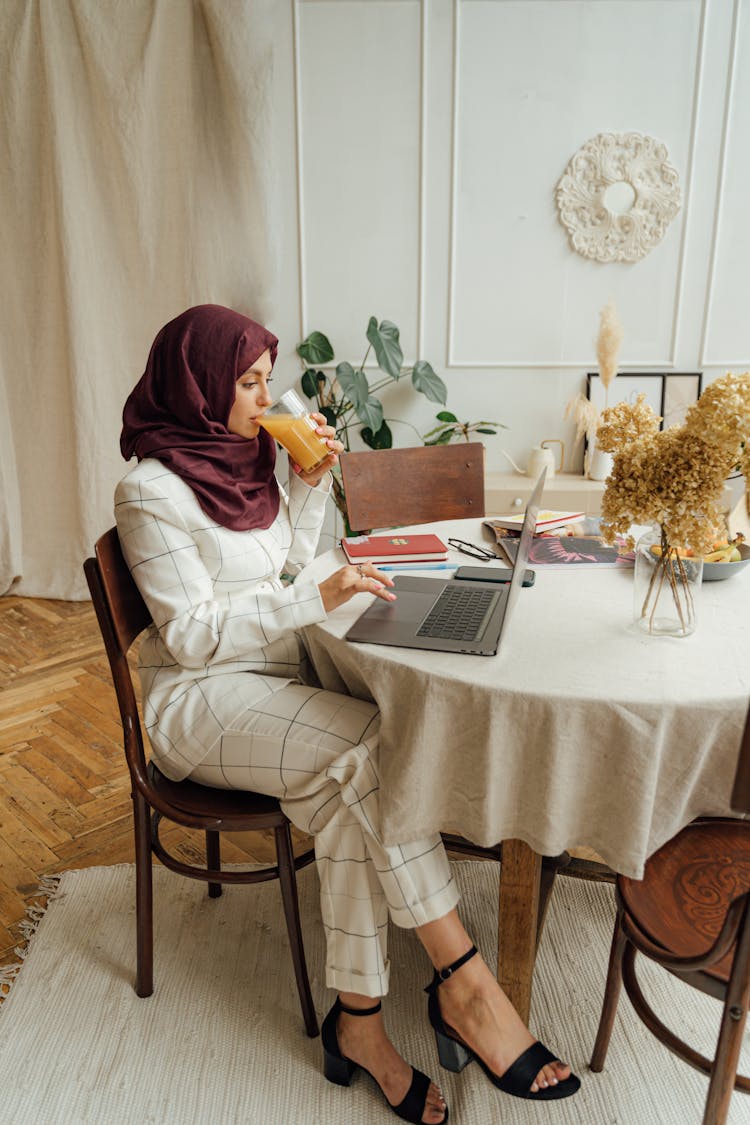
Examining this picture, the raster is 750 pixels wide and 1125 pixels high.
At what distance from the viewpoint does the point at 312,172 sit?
A: 134 inches

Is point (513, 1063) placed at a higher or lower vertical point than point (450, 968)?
lower

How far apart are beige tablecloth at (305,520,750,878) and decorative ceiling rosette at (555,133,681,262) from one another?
2577mm

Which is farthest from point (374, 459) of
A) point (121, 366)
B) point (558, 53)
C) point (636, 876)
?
point (558, 53)

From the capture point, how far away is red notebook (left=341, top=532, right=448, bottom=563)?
1659 mm

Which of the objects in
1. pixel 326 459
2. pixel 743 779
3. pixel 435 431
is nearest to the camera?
pixel 743 779

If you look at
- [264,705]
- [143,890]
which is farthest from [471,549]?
[143,890]

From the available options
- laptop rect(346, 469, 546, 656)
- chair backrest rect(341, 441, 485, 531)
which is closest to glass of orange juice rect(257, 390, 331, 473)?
laptop rect(346, 469, 546, 656)

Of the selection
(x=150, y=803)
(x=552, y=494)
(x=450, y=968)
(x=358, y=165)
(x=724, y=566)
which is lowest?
(x=450, y=968)

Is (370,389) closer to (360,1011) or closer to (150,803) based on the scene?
(150,803)

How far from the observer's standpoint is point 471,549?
5.68 ft

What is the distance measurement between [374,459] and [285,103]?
2.05 m

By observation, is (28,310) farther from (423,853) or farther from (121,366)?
(423,853)

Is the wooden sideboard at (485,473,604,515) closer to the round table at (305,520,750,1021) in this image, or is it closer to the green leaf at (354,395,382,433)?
the green leaf at (354,395,382,433)

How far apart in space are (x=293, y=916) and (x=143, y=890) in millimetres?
295
